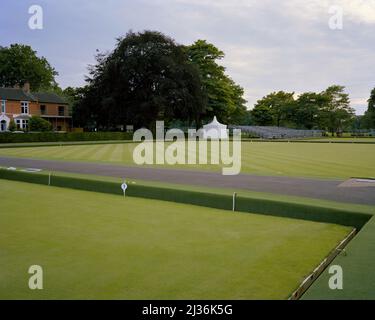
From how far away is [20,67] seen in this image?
239 ft

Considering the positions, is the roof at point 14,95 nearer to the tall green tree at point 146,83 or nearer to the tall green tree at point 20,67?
the tall green tree at point 146,83

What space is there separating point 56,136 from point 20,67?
40.2m

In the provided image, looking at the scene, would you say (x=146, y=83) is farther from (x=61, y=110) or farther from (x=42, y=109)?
(x=42, y=109)

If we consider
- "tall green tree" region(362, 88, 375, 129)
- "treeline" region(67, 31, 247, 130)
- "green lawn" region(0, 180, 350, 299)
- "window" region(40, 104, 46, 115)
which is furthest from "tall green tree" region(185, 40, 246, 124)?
"green lawn" region(0, 180, 350, 299)

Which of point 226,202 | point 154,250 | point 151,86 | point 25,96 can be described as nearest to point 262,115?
point 151,86

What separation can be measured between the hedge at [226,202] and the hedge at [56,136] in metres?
26.9

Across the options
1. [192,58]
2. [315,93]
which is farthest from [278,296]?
[315,93]

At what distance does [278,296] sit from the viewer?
3.89m

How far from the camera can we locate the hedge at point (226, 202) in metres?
6.92

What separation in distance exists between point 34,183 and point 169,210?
5775 mm

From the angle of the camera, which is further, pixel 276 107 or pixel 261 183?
pixel 276 107

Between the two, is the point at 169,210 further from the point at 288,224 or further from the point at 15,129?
the point at 15,129

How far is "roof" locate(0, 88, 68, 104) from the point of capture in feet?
171

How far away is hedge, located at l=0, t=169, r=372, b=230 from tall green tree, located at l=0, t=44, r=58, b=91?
69.2 m
